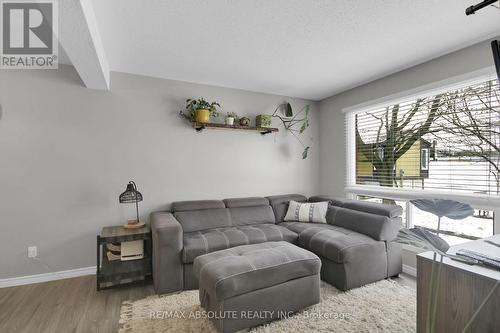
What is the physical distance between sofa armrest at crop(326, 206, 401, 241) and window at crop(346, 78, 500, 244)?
0.42 m

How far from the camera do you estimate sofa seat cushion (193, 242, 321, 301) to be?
1746 millimetres

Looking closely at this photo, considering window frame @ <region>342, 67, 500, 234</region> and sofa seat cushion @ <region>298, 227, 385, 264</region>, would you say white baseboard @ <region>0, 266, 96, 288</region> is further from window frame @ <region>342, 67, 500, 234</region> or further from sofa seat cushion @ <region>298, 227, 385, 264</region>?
window frame @ <region>342, 67, 500, 234</region>

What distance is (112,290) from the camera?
2455 millimetres

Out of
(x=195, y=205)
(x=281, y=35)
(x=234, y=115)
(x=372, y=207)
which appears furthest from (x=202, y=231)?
(x=281, y=35)

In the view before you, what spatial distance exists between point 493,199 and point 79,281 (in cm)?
428

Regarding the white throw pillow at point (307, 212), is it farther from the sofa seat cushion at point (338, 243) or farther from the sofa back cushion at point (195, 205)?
the sofa back cushion at point (195, 205)

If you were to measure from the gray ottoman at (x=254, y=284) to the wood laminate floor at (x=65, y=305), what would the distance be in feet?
2.74

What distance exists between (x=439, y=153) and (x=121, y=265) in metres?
3.74

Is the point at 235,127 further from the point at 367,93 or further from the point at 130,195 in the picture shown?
the point at 367,93

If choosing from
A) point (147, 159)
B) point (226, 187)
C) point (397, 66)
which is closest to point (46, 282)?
point (147, 159)

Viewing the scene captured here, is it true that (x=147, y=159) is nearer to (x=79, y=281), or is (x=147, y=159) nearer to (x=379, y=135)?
(x=79, y=281)

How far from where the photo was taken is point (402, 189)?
3.01 m

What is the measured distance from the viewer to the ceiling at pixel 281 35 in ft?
6.02
